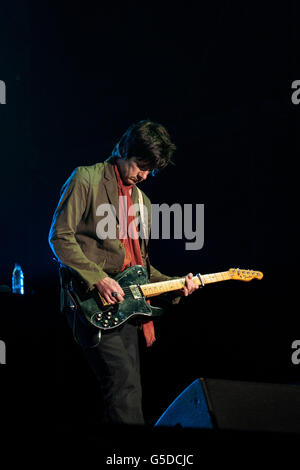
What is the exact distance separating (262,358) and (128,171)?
1.92 meters

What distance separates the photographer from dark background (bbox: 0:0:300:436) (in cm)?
350

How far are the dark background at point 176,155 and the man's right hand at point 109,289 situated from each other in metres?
1.38

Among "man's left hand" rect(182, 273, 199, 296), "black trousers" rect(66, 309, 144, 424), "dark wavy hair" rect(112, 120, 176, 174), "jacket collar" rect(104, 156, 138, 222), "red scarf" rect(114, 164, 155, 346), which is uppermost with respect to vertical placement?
"dark wavy hair" rect(112, 120, 176, 174)

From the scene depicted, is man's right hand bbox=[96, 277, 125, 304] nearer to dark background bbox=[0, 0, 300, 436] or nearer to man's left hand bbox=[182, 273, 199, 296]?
man's left hand bbox=[182, 273, 199, 296]

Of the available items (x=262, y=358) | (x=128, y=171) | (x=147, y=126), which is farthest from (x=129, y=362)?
(x=262, y=358)

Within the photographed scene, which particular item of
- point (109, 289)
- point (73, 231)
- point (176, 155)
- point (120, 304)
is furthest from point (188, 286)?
point (176, 155)

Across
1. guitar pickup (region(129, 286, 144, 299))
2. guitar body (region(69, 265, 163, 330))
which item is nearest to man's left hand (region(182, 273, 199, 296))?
guitar body (region(69, 265, 163, 330))

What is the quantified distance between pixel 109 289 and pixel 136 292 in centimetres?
27

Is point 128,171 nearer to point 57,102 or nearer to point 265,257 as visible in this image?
point 265,257

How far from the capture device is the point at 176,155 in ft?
12.6

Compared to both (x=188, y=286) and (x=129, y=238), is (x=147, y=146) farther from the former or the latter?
(x=188, y=286)

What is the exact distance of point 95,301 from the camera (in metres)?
2.24

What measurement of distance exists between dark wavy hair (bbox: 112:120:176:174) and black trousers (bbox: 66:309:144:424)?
96 centimetres

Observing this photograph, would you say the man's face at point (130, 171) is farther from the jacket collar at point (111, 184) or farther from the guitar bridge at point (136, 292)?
the guitar bridge at point (136, 292)
